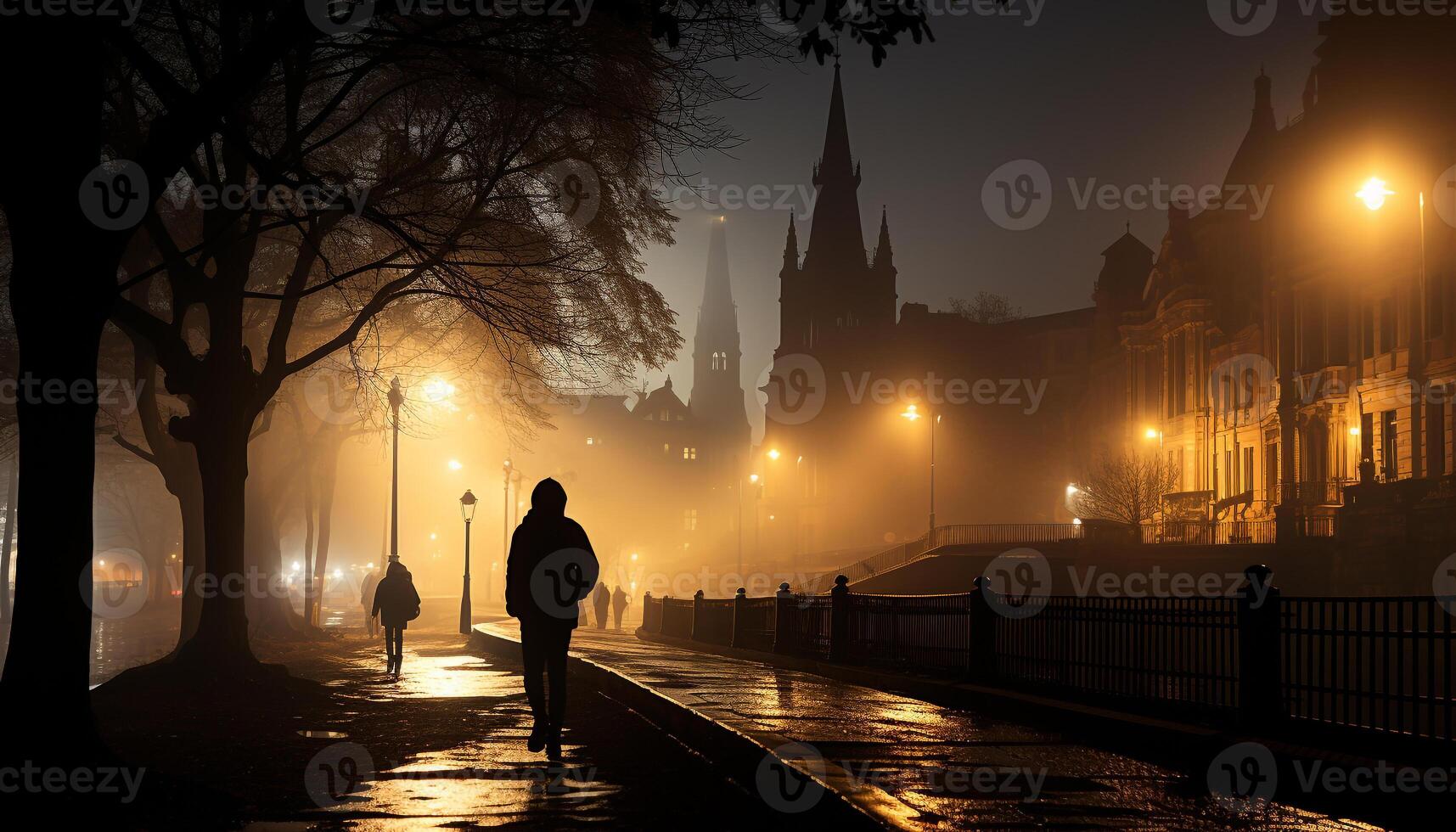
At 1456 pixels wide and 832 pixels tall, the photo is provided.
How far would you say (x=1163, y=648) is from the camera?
12.7m

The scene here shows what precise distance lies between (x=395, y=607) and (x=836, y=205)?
321 ft

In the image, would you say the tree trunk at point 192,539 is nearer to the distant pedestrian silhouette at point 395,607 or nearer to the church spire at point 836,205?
the distant pedestrian silhouette at point 395,607

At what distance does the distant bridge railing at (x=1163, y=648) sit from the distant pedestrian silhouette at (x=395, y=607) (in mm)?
6845

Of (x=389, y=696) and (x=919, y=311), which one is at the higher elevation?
(x=919, y=311)

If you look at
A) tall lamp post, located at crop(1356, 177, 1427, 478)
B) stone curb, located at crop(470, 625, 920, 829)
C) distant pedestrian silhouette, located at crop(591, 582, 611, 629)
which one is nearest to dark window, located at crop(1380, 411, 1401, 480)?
tall lamp post, located at crop(1356, 177, 1427, 478)

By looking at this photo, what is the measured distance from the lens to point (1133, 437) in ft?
236

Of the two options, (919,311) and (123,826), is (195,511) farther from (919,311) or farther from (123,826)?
(919,311)

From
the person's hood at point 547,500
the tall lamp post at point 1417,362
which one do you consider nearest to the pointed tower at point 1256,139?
the tall lamp post at point 1417,362

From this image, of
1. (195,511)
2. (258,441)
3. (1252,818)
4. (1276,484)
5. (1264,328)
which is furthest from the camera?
(1264,328)

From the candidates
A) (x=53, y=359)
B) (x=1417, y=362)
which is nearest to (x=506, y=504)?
(x=1417, y=362)

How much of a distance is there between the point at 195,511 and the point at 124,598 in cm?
8541

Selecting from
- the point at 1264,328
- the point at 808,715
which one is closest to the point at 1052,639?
the point at 808,715

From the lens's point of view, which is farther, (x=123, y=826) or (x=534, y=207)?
(x=534, y=207)

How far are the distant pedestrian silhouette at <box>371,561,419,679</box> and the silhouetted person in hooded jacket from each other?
11.4m
